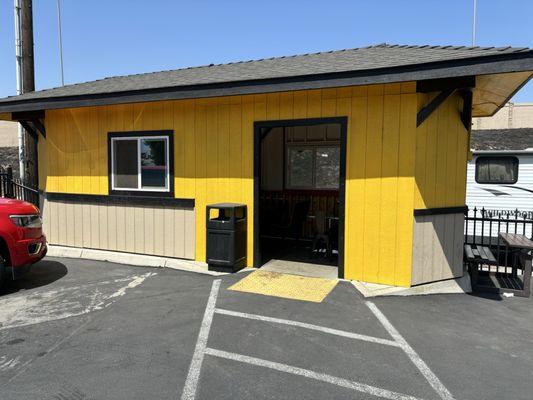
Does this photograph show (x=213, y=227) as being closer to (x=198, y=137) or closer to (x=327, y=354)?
(x=198, y=137)

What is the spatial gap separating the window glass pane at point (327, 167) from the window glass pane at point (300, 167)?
Answer: 0.19 meters

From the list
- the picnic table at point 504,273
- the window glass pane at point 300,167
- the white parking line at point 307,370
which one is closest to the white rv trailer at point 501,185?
the picnic table at point 504,273

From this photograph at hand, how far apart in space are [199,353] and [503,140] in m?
15.8

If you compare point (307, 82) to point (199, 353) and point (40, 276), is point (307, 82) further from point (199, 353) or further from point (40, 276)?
point (40, 276)

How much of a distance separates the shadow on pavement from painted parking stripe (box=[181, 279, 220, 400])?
114 inches

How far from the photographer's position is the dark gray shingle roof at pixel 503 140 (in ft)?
45.0

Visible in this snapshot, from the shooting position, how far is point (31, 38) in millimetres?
9258

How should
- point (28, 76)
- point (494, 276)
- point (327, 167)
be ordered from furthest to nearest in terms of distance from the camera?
point (327, 167) < point (28, 76) < point (494, 276)

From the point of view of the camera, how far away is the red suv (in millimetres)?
5367

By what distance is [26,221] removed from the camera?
18.5ft

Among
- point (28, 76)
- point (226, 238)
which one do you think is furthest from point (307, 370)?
point (28, 76)

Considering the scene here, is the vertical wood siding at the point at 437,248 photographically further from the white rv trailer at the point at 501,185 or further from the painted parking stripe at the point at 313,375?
the white rv trailer at the point at 501,185

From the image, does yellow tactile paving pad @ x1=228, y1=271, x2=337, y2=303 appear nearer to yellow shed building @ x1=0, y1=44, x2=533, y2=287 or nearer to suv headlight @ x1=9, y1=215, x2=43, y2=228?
yellow shed building @ x1=0, y1=44, x2=533, y2=287

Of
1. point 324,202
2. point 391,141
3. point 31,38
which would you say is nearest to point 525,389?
point 391,141
